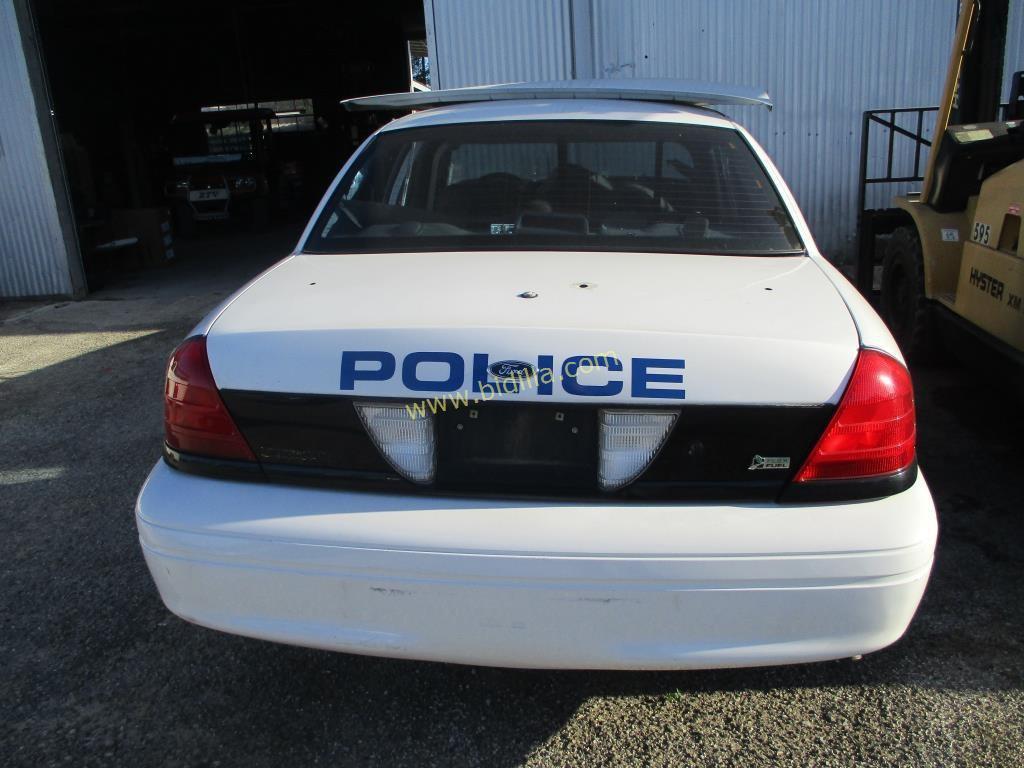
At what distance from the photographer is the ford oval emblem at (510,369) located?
6.16ft

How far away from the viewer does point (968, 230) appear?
466 centimetres

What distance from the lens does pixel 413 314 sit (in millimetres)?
2025

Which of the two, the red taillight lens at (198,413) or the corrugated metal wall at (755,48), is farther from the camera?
the corrugated metal wall at (755,48)

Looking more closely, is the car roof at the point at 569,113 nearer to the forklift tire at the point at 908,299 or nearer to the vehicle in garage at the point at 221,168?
the forklift tire at the point at 908,299

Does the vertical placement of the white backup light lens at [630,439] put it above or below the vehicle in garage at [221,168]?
above

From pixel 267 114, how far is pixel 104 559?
1736cm

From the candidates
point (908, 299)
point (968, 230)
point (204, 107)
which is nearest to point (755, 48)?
point (908, 299)

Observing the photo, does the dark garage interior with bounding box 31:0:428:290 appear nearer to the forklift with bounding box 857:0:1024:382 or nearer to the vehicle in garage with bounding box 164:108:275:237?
the vehicle in garage with bounding box 164:108:275:237

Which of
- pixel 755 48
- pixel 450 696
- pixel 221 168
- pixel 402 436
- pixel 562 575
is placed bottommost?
pixel 450 696

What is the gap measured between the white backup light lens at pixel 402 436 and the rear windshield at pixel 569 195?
93cm

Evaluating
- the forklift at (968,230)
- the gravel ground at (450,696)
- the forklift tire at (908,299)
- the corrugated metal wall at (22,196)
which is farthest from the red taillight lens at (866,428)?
the corrugated metal wall at (22,196)

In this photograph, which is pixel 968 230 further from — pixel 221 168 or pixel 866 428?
pixel 221 168

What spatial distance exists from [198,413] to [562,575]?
985mm

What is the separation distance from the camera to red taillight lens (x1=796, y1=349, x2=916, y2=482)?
1.90m
